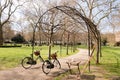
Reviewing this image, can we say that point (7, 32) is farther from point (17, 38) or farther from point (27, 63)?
point (27, 63)

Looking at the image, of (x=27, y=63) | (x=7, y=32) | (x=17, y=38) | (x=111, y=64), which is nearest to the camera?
(x=27, y=63)

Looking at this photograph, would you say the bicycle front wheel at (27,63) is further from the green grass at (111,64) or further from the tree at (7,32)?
the tree at (7,32)

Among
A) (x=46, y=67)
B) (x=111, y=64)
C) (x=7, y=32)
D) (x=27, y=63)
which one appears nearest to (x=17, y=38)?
(x=7, y=32)

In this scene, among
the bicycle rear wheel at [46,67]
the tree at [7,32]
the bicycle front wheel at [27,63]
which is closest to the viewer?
the bicycle rear wheel at [46,67]

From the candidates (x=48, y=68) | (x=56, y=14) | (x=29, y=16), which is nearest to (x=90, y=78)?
(x=48, y=68)

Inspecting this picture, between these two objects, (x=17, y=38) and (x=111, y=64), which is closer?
(x=111, y=64)

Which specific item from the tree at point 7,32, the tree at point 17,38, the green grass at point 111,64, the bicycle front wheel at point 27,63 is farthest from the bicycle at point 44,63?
the tree at point 17,38

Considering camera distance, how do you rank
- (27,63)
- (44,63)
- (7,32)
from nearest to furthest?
(44,63), (27,63), (7,32)

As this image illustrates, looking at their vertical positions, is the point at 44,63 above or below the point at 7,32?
below

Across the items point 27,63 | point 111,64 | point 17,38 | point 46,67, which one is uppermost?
point 17,38

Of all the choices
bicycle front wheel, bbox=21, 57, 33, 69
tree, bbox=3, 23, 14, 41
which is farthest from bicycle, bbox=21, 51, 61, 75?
tree, bbox=3, 23, 14, 41

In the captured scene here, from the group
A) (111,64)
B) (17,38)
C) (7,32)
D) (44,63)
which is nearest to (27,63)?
(44,63)

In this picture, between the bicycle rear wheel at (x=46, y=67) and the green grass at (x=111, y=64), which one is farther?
the green grass at (x=111, y=64)

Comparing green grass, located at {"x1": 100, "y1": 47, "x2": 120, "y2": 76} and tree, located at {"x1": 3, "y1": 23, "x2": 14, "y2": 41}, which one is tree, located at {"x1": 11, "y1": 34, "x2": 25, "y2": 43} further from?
green grass, located at {"x1": 100, "y1": 47, "x2": 120, "y2": 76}
